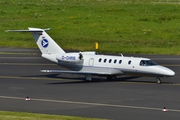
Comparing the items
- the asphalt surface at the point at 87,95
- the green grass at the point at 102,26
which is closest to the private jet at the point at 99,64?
the asphalt surface at the point at 87,95

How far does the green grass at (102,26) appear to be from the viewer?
63809 millimetres

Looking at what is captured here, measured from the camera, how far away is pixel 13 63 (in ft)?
170

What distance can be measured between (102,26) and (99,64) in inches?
1314

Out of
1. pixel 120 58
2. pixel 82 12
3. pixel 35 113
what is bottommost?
pixel 35 113

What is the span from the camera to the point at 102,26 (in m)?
74.9

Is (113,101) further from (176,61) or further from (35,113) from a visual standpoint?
(176,61)

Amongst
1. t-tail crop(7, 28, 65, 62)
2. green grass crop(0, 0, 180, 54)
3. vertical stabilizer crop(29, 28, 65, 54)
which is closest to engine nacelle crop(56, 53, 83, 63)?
t-tail crop(7, 28, 65, 62)

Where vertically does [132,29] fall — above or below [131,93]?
above

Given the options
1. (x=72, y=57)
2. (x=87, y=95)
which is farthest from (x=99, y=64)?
(x=87, y=95)

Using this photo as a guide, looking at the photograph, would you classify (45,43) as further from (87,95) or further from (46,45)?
(87,95)

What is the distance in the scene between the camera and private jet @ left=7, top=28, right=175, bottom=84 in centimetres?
4019

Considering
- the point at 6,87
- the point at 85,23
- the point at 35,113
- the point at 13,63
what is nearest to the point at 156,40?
the point at 85,23

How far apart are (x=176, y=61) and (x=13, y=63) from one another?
14504mm

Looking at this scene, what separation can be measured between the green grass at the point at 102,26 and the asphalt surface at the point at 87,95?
1501 cm
